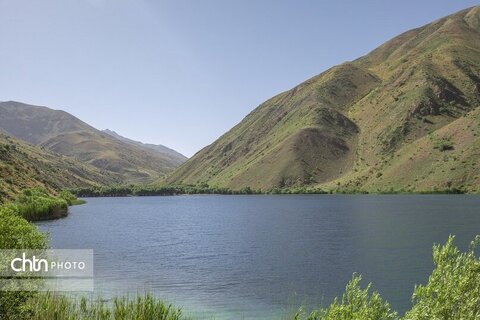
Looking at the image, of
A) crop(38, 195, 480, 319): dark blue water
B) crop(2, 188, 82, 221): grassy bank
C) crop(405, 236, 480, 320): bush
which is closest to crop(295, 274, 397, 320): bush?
crop(405, 236, 480, 320): bush

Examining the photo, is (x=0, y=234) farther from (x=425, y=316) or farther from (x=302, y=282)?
(x=302, y=282)

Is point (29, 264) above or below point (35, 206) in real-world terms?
above

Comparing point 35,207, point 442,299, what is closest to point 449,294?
point 442,299

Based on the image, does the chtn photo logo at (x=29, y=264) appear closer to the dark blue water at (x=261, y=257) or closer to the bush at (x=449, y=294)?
the dark blue water at (x=261, y=257)

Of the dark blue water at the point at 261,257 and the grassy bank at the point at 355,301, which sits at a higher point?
the grassy bank at the point at 355,301

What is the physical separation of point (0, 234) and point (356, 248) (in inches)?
2115

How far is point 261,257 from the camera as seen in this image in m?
59.5

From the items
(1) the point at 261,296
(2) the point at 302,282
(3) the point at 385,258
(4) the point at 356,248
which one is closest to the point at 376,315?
(1) the point at 261,296

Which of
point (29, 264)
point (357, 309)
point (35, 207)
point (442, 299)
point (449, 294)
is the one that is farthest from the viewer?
point (35, 207)

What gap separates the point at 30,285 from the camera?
19250 millimetres

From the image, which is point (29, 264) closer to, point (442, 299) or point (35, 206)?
point (442, 299)

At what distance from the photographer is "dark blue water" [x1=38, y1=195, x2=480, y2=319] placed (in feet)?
126

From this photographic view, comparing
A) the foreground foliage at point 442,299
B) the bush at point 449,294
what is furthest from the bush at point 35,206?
the bush at point 449,294

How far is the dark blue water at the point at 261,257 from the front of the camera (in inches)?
1516
